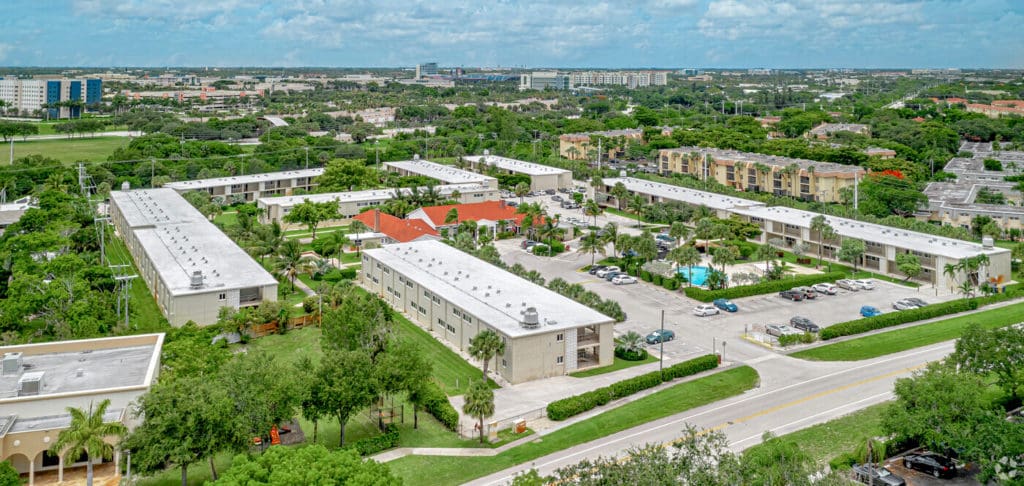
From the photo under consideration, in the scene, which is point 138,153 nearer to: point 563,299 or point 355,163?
point 355,163

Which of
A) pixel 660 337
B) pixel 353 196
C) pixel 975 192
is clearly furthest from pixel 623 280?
pixel 975 192

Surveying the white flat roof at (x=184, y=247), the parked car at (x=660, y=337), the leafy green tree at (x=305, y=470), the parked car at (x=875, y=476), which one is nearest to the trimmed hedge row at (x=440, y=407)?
the leafy green tree at (x=305, y=470)

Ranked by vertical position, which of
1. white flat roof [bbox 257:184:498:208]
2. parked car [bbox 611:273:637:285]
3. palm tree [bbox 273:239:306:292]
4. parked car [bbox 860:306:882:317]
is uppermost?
white flat roof [bbox 257:184:498:208]

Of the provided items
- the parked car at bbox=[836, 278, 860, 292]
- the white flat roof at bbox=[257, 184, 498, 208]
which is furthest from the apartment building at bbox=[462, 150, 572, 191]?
the parked car at bbox=[836, 278, 860, 292]

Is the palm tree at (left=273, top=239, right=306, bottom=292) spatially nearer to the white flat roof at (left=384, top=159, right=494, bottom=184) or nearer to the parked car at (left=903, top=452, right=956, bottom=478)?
the parked car at (left=903, top=452, right=956, bottom=478)

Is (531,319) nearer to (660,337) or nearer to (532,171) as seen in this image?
(660,337)

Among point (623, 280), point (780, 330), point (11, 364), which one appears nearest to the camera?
point (11, 364)
